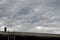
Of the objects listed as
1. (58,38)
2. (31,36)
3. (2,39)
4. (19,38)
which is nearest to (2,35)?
(2,39)

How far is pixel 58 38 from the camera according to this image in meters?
29.5

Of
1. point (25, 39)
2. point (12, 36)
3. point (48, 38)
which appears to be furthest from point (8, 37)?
point (48, 38)

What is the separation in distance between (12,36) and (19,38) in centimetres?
126

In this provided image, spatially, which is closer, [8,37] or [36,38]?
[8,37]

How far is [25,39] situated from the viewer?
94.1 ft

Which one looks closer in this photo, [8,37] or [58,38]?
[8,37]

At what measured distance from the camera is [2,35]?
27500 mm

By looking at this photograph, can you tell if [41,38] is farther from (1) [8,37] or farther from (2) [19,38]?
(1) [8,37]

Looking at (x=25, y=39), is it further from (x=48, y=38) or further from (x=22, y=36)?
(x=48, y=38)

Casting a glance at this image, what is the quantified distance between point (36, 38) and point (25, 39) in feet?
6.08

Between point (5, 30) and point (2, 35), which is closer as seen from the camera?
point (2, 35)

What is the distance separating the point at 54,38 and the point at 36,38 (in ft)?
10.1

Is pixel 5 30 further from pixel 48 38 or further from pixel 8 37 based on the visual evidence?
pixel 48 38

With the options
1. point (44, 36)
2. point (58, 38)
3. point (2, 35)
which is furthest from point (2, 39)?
point (58, 38)
